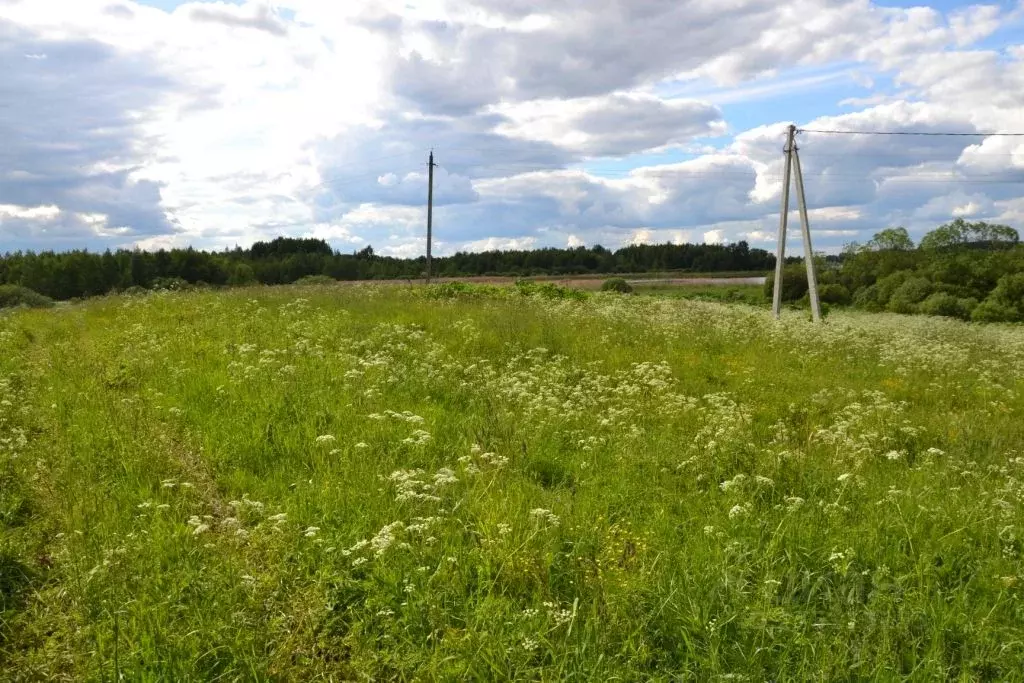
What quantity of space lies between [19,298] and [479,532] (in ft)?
136

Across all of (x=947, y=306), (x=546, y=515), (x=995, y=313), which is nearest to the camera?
(x=546, y=515)

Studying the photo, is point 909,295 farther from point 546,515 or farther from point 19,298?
point 19,298

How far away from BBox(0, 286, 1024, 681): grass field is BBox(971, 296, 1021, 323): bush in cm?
3613

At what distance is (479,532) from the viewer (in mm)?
4941

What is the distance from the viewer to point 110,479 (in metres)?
6.42

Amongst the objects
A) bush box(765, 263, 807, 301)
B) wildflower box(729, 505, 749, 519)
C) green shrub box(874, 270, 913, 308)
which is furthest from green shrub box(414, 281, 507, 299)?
green shrub box(874, 270, 913, 308)

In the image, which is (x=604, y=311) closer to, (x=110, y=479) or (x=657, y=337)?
(x=657, y=337)

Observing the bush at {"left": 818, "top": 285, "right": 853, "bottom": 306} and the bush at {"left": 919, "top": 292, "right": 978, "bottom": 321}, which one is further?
the bush at {"left": 818, "top": 285, "right": 853, "bottom": 306}

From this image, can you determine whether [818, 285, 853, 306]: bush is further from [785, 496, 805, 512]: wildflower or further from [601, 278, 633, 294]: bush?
[785, 496, 805, 512]: wildflower

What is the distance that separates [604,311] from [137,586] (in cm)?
1812

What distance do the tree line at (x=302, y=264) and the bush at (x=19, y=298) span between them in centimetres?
859

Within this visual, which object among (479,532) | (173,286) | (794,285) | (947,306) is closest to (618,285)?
(794,285)

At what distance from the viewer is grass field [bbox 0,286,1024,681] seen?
3887mm

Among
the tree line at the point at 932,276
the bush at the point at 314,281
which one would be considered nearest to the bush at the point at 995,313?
the tree line at the point at 932,276
